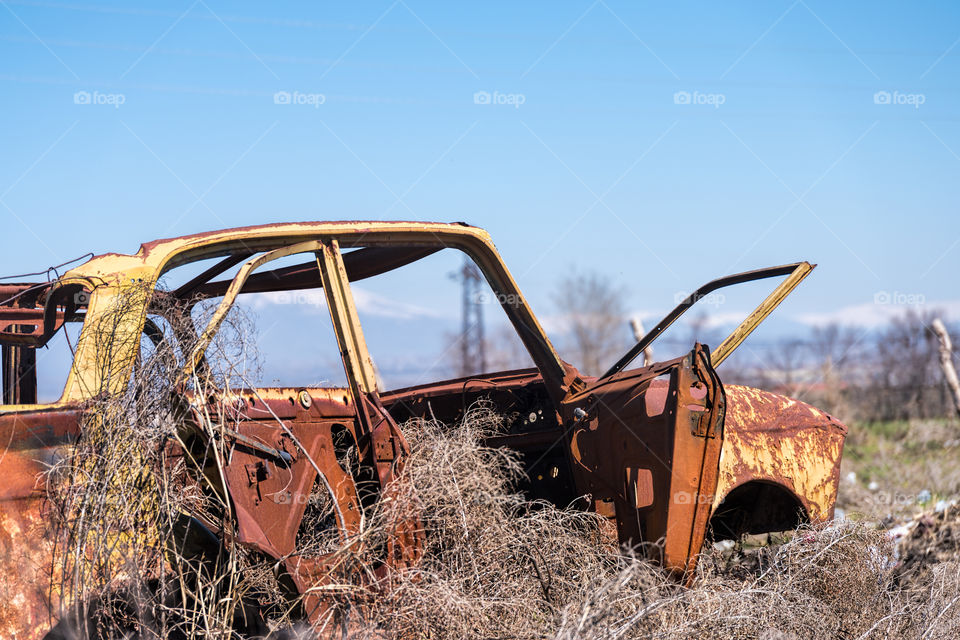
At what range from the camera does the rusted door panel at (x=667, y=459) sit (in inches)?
147

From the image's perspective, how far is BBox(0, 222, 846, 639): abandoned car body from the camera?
2.98m

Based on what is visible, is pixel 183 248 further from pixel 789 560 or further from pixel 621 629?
pixel 789 560

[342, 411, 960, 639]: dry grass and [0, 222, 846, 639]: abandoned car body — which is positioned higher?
[0, 222, 846, 639]: abandoned car body

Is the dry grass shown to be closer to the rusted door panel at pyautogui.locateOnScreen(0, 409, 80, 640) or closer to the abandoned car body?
the abandoned car body

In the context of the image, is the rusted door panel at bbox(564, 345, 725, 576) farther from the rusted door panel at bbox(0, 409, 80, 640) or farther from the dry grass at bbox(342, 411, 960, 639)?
the rusted door panel at bbox(0, 409, 80, 640)

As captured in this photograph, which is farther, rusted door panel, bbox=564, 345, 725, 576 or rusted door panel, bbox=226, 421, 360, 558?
rusted door panel, bbox=564, 345, 725, 576

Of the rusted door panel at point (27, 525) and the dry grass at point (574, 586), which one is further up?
the rusted door panel at point (27, 525)

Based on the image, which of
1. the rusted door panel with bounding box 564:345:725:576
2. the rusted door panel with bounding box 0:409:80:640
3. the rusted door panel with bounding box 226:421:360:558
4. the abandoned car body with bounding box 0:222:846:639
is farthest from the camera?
the rusted door panel with bounding box 564:345:725:576

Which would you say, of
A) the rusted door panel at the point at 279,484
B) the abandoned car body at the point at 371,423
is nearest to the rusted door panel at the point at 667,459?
the abandoned car body at the point at 371,423

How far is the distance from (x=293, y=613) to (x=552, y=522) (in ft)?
3.85

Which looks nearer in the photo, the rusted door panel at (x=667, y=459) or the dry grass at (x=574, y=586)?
the dry grass at (x=574, y=586)

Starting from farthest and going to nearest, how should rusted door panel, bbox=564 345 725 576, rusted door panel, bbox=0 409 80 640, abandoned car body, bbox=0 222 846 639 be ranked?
1. rusted door panel, bbox=564 345 725 576
2. abandoned car body, bbox=0 222 846 639
3. rusted door panel, bbox=0 409 80 640

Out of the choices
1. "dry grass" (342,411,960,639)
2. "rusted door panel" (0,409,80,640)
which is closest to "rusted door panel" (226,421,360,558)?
"dry grass" (342,411,960,639)

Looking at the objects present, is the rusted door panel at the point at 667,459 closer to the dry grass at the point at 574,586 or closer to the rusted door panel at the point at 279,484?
the dry grass at the point at 574,586
